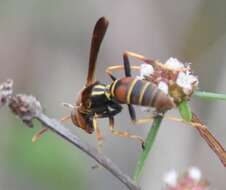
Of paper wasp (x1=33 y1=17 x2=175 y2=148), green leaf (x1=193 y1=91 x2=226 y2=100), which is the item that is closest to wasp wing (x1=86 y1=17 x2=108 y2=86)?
paper wasp (x1=33 y1=17 x2=175 y2=148)

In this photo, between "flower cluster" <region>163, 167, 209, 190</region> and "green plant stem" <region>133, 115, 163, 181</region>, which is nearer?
"green plant stem" <region>133, 115, 163, 181</region>

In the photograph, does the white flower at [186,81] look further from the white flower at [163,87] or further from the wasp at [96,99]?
the wasp at [96,99]

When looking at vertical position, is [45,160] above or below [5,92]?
below

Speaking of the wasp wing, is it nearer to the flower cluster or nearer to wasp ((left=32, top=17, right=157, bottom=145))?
wasp ((left=32, top=17, right=157, bottom=145))

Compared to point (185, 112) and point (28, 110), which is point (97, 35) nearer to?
point (185, 112)

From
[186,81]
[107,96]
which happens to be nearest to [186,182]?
[186,81]

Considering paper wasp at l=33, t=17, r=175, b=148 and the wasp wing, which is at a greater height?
the wasp wing

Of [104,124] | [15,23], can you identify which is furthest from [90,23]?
[104,124]
